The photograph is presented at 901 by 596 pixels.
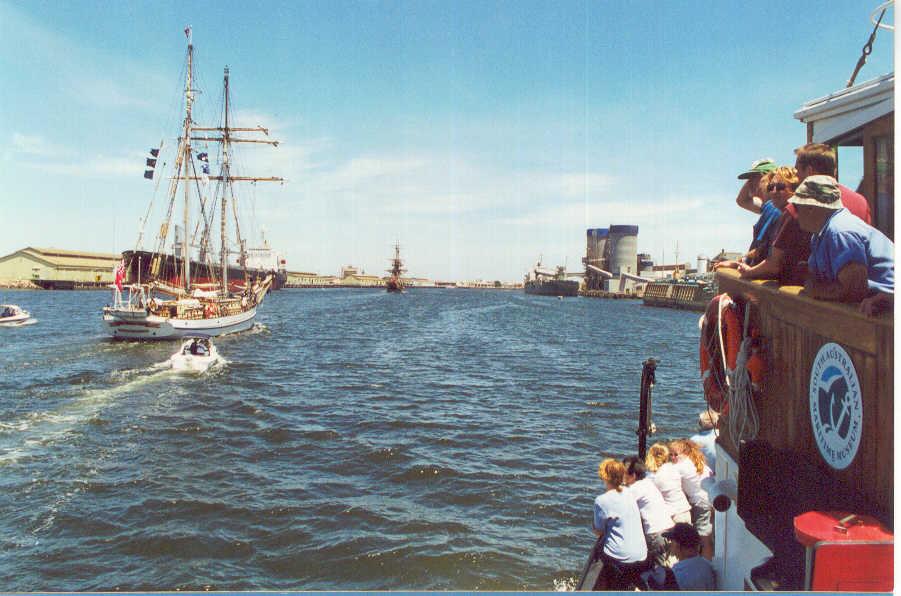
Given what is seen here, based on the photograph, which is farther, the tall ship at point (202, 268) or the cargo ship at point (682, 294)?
the cargo ship at point (682, 294)

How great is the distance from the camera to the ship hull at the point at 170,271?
4694 centimetres

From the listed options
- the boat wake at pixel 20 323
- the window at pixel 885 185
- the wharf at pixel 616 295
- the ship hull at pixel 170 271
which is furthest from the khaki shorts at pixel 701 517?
the wharf at pixel 616 295

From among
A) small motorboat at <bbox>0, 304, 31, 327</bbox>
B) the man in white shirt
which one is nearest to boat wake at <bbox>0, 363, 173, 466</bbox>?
the man in white shirt

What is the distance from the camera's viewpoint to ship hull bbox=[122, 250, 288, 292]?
46.9 m

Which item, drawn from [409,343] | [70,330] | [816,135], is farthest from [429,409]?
[70,330]

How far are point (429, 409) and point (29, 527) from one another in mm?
11114

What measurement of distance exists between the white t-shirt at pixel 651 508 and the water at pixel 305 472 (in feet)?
8.51

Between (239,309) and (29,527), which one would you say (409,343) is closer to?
(239,309)

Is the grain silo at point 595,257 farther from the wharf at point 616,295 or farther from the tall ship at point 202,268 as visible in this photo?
the tall ship at point 202,268

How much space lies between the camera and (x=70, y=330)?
135ft

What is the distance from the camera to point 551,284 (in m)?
166

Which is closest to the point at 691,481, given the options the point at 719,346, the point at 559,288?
the point at 719,346

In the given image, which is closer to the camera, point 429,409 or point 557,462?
point 557,462

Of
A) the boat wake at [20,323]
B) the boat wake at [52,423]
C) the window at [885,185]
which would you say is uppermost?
the window at [885,185]
